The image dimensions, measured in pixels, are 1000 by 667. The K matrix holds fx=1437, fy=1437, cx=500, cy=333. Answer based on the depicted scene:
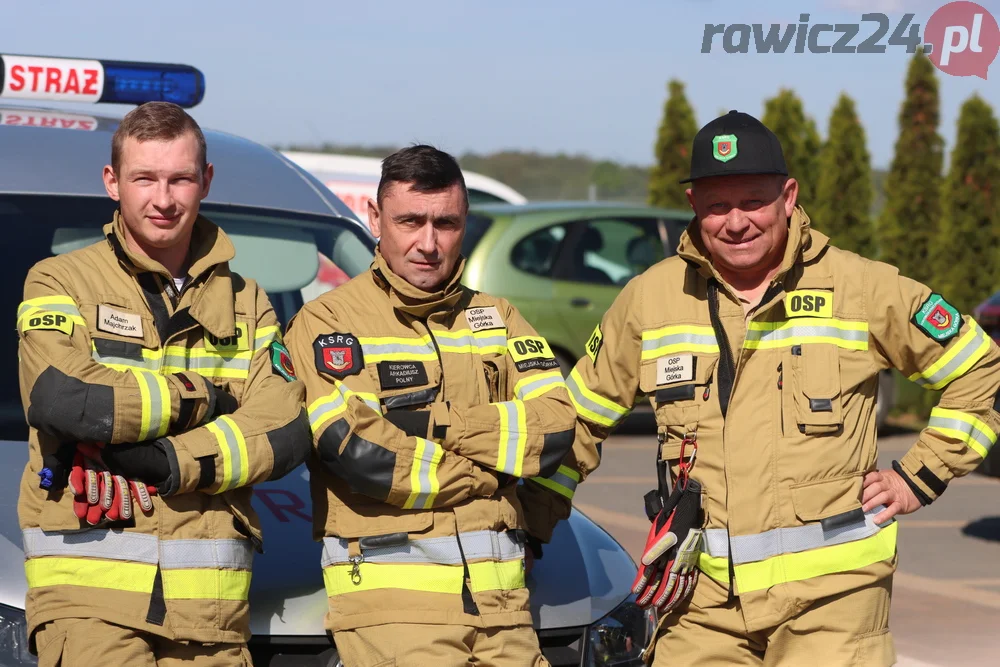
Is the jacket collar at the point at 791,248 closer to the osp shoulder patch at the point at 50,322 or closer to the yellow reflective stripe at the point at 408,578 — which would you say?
the yellow reflective stripe at the point at 408,578

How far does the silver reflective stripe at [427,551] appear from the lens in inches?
135

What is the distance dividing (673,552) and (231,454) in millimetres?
1126

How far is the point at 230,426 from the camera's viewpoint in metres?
3.29

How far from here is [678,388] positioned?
3.69m

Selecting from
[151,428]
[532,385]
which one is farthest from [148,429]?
[532,385]

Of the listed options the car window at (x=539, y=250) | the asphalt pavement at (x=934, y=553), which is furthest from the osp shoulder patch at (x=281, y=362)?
the car window at (x=539, y=250)

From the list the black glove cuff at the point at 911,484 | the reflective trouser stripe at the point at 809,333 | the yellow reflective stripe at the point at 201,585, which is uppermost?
the reflective trouser stripe at the point at 809,333

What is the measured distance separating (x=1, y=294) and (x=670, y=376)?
205 centimetres

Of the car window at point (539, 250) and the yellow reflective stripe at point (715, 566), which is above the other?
the car window at point (539, 250)

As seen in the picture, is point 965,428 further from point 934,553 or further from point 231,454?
point 934,553

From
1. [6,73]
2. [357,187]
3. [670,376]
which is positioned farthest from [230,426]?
[357,187]

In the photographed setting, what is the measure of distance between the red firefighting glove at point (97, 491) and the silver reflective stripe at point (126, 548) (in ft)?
0.18

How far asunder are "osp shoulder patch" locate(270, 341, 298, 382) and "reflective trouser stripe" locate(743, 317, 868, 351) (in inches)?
45.6

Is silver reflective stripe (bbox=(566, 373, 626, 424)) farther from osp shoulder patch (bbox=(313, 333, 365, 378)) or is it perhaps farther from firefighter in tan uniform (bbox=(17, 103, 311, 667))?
firefighter in tan uniform (bbox=(17, 103, 311, 667))
